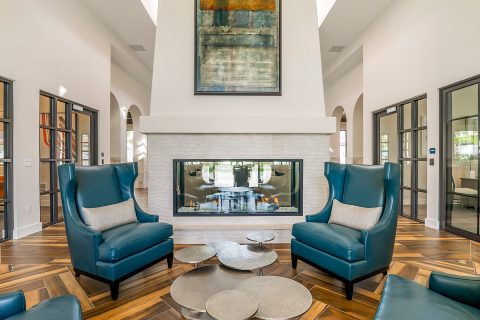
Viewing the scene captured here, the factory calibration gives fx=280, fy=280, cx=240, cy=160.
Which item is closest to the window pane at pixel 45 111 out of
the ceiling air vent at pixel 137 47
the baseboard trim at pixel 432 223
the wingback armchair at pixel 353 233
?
the ceiling air vent at pixel 137 47

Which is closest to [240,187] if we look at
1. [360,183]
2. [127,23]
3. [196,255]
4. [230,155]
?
[230,155]

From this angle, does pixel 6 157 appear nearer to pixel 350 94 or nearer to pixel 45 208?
pixel 45 208

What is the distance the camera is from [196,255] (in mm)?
2320

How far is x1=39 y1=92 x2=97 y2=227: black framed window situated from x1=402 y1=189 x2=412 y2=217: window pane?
6.39m

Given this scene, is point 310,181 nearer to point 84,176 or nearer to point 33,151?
point 84,176

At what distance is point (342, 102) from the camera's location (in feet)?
28.7

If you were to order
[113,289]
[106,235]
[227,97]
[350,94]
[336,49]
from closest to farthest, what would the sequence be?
[113,289] < [106,235] < [227,97] < [336,49] < [350,94]

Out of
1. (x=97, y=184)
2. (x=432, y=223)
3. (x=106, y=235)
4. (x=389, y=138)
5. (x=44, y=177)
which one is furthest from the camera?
(x=389, y=138)

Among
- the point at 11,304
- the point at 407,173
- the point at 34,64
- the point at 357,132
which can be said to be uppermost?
the point at 34,64

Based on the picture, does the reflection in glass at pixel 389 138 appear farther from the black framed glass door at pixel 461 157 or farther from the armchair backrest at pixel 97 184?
the armchair backrest at pixel 97 184

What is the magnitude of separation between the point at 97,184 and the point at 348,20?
5.85 m

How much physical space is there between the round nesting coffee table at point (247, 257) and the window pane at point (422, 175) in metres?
3.78

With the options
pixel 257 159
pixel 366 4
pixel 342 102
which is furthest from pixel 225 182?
pixel 342 102

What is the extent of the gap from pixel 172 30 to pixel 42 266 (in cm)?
325
